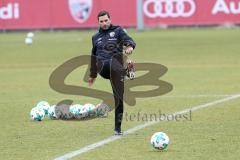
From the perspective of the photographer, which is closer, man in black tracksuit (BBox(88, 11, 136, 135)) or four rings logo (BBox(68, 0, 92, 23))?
man in black tracksuit (BBox(88, 11, 136, 135))

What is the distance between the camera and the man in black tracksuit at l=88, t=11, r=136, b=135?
13164 millimetres

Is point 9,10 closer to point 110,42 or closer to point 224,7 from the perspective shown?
point 224,7

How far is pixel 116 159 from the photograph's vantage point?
10.8 meters

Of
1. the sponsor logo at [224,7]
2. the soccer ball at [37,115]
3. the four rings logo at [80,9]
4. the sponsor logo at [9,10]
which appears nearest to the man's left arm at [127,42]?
the soccer ball at [37,115]

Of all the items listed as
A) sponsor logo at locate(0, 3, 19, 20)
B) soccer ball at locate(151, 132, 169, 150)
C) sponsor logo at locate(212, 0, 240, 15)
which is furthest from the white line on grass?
sponsor logo at locate(0, 3, 19, 20)

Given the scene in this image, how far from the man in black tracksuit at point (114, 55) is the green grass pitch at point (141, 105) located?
64 cm

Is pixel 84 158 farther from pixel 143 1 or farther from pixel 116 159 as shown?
pixel 143 1

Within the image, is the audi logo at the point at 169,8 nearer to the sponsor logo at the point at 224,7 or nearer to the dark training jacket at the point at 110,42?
the sponsor logo at the point at 224,7

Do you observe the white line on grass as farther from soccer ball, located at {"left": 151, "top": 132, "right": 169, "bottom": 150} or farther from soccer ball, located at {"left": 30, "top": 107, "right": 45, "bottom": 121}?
soccer ball, located at {"left": 30, "top": 107, "right": 45, "bottom": 121}

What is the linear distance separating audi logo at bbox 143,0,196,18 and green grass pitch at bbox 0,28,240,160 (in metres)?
8.93

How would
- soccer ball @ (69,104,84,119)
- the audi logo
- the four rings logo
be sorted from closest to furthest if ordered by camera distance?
soccer ball @ (69,104,84,119) < the audi logo < the four rings logo

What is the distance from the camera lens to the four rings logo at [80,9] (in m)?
49.7

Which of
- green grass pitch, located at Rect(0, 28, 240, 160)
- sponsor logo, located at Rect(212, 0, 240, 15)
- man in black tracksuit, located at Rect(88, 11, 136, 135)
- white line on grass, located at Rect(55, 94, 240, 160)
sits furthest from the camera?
sponsor logo, located at Rect(212, 0, 240, 15)

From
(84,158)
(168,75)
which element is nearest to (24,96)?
(168,75)
